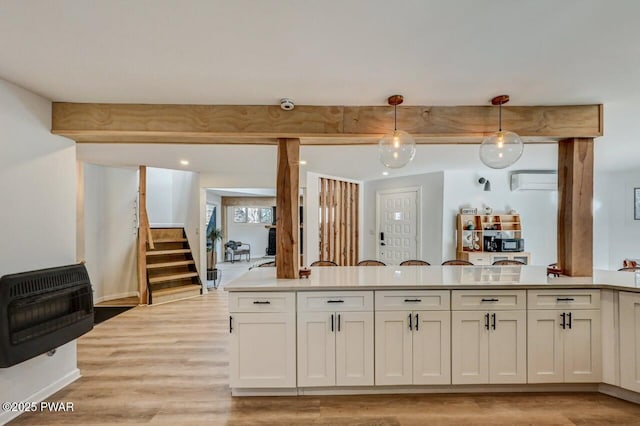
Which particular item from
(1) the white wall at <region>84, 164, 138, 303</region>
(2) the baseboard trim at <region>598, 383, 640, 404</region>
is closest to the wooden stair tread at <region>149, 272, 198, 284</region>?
(1) the white wall at <region>84, 164, 138, 303</region>

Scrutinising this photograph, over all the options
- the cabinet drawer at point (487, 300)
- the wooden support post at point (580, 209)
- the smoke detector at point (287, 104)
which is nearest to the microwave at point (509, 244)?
the wooden support post at point (580, 209)

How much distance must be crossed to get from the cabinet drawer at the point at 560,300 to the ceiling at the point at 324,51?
168cm

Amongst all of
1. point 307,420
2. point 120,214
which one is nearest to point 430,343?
point 307,420

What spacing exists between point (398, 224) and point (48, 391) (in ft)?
19.7

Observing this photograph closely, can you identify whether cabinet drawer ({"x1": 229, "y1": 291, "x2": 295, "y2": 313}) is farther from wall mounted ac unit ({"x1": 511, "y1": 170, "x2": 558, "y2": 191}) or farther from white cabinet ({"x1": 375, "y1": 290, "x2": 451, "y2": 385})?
wall mounted ac unit ({"x1": 511, "y1": 170, "x2": 558, "y2": 191})

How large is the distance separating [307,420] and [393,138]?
2.24 m

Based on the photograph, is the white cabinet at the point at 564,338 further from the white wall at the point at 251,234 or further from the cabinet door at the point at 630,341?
the white wall at the point at 251,234

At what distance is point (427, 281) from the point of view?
256cm

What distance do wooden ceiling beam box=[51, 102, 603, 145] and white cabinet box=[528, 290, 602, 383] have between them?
151 centimetres

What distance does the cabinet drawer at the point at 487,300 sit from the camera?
2.48 m

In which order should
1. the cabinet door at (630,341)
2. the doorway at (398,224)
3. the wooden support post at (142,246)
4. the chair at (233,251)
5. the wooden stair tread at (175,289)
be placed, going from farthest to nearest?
1. the chair at (233,251)
2. the doorway at (398,224)
3. the wooden stair tread at (175,289)
4. the wooden support post at (142,246)
5. the cabinet door at (630,341)

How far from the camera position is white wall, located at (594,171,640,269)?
600cm

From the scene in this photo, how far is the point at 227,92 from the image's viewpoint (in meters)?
2.46

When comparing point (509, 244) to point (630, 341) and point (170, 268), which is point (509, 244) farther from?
point (170, 268)
